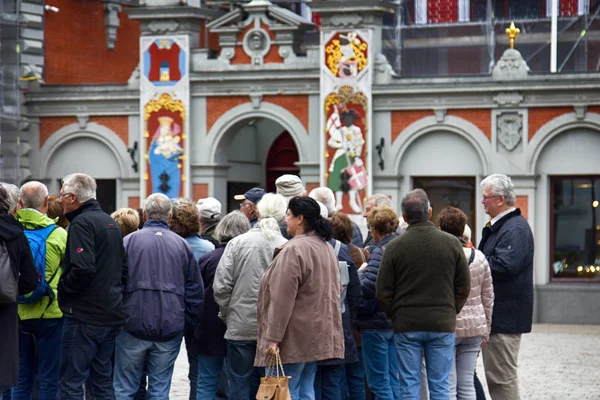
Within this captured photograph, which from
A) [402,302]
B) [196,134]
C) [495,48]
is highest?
[495,48]

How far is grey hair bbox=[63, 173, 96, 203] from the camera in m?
8.62

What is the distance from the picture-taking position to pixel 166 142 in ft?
66.1

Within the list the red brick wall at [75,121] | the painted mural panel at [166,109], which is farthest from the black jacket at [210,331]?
the red brick wall at [75,121]

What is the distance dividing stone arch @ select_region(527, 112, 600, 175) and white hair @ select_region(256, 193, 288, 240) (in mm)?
10251

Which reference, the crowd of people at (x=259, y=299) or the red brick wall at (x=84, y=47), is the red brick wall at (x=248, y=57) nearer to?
the red brick wall at (x=84, y=47)

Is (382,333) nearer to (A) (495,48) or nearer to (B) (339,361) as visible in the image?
(B) (339,361)

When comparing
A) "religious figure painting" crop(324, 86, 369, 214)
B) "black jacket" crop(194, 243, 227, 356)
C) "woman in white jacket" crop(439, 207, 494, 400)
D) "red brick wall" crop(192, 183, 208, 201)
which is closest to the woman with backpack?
"woman in white jacket" crop(439, 207, 494, 400)

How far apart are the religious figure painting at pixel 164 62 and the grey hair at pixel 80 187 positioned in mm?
11508

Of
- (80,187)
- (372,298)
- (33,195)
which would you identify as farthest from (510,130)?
(80,187)

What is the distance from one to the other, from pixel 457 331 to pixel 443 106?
1027cm

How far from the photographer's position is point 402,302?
8289 millimetres

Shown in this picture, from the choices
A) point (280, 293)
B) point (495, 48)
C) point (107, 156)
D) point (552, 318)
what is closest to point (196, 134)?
point (107, 156)

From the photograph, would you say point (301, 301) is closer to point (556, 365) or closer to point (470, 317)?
point (470, 317)

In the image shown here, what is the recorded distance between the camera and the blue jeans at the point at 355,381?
9727 millimetres
